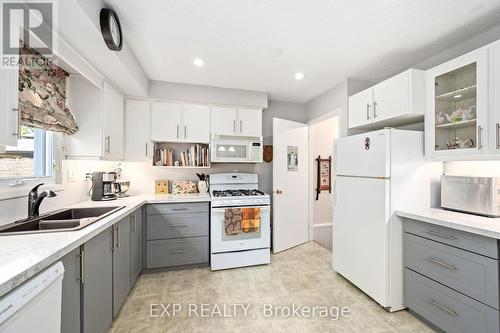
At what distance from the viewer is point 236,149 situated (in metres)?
3.20

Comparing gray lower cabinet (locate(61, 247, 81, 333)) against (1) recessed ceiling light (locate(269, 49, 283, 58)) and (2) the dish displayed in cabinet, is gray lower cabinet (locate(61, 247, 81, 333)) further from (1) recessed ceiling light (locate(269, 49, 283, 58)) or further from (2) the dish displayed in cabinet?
(2) the dish displayed in cabinet

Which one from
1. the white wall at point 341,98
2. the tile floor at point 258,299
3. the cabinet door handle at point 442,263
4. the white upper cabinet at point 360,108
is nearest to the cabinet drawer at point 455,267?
the cabinet door handle at point 442,263

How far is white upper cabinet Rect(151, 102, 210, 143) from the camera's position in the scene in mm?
2984

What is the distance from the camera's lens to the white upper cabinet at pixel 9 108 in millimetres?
1063

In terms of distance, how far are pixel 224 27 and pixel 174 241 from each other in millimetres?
2367

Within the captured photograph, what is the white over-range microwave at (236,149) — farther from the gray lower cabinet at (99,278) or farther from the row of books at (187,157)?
the gray lower cabinet at (99,278)

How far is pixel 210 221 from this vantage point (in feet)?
9.02

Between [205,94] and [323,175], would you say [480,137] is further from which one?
[205,94]

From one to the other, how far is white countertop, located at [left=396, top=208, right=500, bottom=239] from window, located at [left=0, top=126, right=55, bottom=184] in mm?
3020

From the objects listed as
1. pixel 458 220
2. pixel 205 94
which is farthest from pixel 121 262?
pixel 458 220

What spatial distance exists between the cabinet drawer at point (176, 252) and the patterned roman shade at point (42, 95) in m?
1.56

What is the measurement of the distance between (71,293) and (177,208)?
1.51 metres

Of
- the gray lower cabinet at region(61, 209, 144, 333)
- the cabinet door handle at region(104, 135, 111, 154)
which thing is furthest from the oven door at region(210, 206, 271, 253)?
the cabinet door handle at region(104, 135, 111, 154)

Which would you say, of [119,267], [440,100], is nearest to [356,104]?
[440,100]
